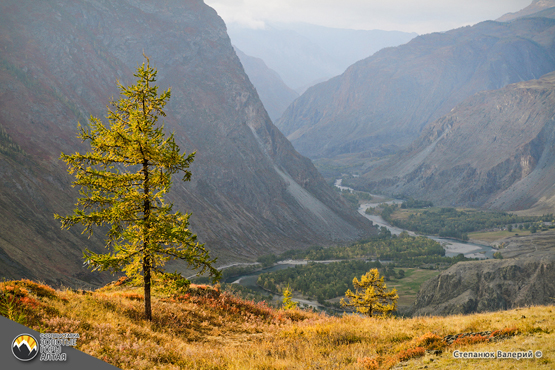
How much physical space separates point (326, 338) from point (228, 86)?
14188 cm

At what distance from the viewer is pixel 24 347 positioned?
6.53 metres

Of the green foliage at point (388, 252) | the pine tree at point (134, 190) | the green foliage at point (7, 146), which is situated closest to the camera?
the pine tree at point (134, 190)

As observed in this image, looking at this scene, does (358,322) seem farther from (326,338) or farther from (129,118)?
(129,118)

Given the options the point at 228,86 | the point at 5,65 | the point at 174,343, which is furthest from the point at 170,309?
the point at 228,86

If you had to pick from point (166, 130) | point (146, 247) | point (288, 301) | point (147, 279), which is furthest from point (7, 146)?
point (146, 247)

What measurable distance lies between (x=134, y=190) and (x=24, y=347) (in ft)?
24.0

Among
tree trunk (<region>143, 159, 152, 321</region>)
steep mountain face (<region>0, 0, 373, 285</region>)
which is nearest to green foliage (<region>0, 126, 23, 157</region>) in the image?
steep mountain face (<region>0, 0, 373, 285</region>)

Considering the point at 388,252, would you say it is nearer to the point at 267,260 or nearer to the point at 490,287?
the point at 267,260

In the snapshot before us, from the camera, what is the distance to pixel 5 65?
94375mm

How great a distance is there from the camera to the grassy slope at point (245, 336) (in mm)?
9766

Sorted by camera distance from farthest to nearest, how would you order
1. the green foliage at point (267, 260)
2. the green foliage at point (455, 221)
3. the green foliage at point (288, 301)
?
the green foliage at point (455, 221) → the green foliage at point (267, 260) → the green foliage at point (288, 301)

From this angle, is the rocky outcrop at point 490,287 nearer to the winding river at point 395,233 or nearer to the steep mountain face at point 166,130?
the winding river at point 395,233

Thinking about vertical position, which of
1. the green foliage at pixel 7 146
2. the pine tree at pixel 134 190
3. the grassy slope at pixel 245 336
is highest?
the green foliage at pixel 7 146

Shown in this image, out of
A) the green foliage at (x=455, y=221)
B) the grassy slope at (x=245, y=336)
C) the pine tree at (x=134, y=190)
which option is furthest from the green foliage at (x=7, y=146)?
the green foliage at (x=455, y=221)
